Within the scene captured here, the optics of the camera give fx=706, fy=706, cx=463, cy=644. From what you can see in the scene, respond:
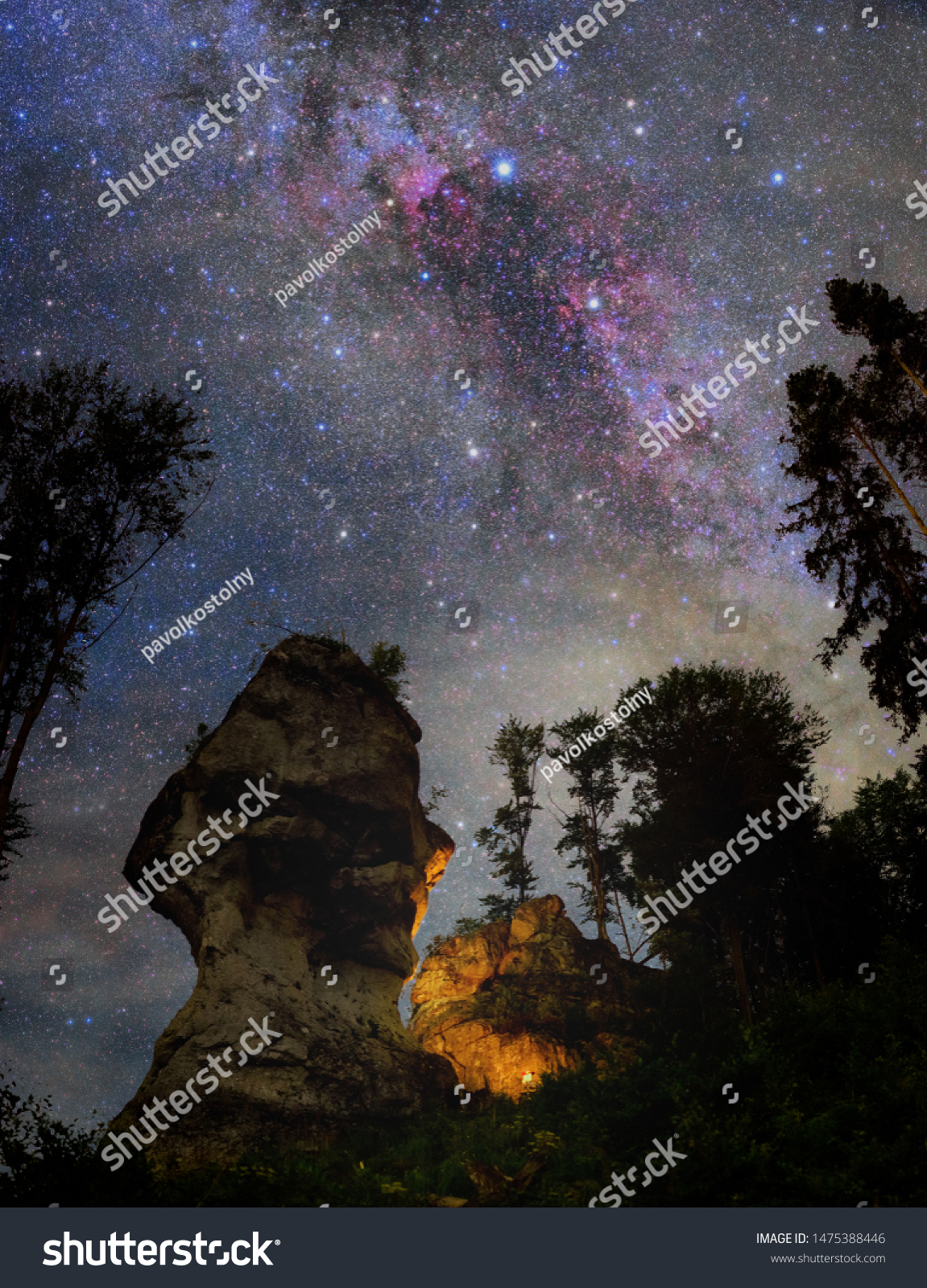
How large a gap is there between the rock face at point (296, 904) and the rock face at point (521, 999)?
262 centimetres

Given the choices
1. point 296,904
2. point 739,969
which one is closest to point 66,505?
point 296,904

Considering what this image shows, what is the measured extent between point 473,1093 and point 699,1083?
11284 mm

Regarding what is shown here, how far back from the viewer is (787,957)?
35250mm

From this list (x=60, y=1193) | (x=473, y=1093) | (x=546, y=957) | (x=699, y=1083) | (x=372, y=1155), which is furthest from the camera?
(x=546, y=957)

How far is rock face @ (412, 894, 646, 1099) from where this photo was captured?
2775 centimetres
